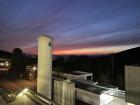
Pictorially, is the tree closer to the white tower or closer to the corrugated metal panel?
the white tower

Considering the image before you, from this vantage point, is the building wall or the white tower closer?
the white tower

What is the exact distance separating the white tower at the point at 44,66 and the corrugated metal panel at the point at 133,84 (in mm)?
5366

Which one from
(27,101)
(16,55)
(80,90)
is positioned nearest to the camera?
(27,101)

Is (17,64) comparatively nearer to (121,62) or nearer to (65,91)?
(65,91)

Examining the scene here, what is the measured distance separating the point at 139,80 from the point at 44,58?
21.2ft

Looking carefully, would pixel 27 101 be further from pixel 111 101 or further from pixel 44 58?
pixel 111 101

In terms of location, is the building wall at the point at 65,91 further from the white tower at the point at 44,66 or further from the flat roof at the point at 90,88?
the white tower at the point at 44,66

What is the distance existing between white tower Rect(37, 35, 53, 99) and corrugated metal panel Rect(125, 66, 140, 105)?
5366 millimetres

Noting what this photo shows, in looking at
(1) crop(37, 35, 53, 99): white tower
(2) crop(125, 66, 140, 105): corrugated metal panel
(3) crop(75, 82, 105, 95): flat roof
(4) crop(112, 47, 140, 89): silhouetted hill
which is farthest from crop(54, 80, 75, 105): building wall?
(4) crop(112, 47, 140, 89): silhouetted hill

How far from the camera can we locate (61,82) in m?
18.5

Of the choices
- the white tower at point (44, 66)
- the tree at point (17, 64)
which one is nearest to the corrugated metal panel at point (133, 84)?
the white tower at point (44, 66)

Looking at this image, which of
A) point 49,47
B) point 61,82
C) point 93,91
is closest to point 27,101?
point 49,47

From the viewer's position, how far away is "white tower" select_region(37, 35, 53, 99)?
1226cm

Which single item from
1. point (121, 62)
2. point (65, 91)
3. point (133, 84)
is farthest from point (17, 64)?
point (121, 62)
